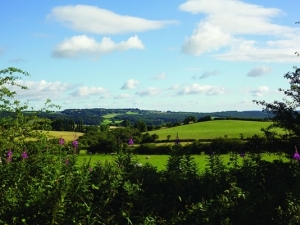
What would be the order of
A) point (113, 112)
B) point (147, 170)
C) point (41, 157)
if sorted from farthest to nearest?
point (113, 112), point (41, 157), point (147, 170)

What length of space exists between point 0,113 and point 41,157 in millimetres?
4875

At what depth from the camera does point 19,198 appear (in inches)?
191

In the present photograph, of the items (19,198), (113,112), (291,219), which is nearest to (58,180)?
(19,198)

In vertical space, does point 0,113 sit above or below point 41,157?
above

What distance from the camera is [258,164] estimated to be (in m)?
5.94

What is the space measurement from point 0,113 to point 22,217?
656 cm

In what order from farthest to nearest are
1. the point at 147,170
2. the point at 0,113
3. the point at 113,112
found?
the point at 113,112
the point at 0,113
the point at 147,170

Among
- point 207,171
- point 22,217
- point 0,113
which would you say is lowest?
point 22,217

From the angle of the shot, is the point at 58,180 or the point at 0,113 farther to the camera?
the point at 0,113

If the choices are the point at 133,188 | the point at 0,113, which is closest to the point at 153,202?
the point at 133,188

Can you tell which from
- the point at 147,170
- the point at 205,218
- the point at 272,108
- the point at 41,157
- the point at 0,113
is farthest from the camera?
the point at 0,113

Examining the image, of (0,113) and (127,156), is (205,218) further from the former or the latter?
(0,113)

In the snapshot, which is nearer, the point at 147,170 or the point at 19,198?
the point at 19,198

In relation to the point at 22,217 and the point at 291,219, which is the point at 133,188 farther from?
the point at 291,219
